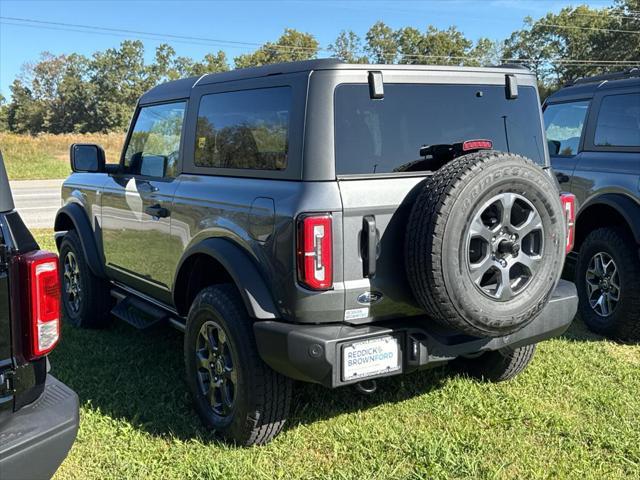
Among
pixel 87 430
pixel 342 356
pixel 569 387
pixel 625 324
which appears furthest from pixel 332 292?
pixel 625 324

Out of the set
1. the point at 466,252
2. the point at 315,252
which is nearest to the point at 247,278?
the point at 315,252

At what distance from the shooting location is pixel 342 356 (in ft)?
9.51

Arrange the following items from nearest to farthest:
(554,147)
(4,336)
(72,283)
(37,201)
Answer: (4,336) < (72,283) < (554,147) < (37,201)

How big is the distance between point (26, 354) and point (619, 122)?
497cm

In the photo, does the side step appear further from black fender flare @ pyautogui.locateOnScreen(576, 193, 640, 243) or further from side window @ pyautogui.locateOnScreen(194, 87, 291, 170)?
black fender flare @ pyautogui.locateOnScreen(576, 193, 640, 243)

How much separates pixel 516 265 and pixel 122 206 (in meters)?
2.89

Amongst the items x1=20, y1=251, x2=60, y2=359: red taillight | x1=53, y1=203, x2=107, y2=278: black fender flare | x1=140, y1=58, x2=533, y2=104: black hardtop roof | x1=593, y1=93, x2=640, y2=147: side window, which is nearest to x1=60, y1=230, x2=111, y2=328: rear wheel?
x1=53, y1=203, x2=107, y2=278: black fender flare

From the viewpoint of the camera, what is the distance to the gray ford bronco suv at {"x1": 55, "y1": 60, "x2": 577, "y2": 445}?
9.45 feet

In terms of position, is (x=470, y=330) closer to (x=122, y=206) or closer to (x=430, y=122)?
(x=430, y=122)

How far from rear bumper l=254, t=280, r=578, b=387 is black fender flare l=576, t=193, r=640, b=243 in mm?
1902

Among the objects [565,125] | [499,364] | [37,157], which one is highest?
[37,157]

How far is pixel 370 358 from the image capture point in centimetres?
297

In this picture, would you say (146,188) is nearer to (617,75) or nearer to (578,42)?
(617,75)

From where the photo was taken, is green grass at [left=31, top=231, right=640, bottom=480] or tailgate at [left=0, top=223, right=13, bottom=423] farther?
green grass at [left=31, top=231, right=640, bottom=480]
